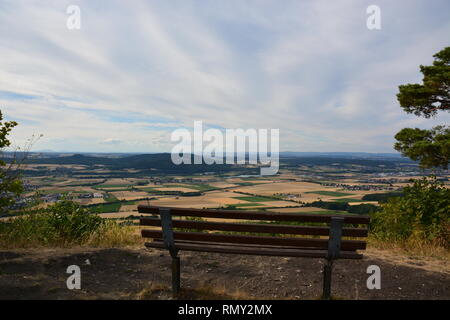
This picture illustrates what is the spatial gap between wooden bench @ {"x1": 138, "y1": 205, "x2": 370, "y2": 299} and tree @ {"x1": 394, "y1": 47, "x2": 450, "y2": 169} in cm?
420

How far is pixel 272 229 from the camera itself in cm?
365

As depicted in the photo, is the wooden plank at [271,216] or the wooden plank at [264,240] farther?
the wooden plank at [264,240]

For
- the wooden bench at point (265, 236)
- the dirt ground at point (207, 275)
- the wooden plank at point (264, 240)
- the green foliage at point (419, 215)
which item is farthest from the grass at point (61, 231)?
the green foliage at point (419, 215)

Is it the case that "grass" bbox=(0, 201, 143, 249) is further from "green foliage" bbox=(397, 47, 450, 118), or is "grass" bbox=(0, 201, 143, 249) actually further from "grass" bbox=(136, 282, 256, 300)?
"green foliage" bbox=(397, 47, 450, 118)

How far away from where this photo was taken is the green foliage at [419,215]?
6391 millimetres

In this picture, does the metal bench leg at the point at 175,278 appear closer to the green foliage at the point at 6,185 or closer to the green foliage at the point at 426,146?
the green foliage at the point at 6,185

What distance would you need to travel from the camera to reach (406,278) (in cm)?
461

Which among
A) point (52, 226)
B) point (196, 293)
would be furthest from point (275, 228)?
point (52, 226)

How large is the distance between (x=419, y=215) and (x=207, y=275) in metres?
5.23

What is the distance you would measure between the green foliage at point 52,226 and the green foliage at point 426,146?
7.68 metres

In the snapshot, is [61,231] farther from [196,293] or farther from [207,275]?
[196,293]

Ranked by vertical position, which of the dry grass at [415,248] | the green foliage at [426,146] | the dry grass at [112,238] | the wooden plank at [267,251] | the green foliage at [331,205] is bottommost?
the green foliage at [331,205]

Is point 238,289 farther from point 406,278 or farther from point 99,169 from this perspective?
point 99,169
